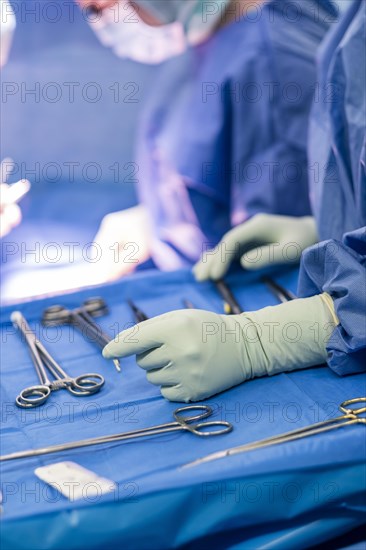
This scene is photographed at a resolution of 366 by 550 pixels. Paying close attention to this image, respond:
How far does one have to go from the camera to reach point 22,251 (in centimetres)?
230

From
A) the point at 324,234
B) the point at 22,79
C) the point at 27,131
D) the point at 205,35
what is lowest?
the point at 324,234

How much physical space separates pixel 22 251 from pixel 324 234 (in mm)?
1039

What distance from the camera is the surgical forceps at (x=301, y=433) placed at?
1.15 meters

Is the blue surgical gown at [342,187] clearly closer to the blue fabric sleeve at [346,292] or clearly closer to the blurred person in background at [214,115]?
the blue fabric sleeve at [346,292]

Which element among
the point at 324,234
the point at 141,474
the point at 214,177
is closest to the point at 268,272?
the point at 324,234

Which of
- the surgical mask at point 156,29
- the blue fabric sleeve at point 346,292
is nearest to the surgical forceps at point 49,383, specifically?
the blue fabric sleeve at point 346,292

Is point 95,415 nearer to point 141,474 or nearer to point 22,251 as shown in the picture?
point 141,474

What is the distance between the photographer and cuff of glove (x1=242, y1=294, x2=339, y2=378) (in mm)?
1421

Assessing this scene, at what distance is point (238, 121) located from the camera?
2.17 m

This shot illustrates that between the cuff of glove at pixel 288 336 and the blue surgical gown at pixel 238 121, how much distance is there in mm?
776

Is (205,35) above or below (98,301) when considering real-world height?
above

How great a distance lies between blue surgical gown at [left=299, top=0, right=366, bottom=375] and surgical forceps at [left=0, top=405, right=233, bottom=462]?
12.1 inches

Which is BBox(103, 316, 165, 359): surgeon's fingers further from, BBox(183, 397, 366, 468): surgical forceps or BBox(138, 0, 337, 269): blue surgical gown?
BBox(138, 0, 337, 269): blue surgical gown

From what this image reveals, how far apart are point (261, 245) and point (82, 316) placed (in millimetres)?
597
